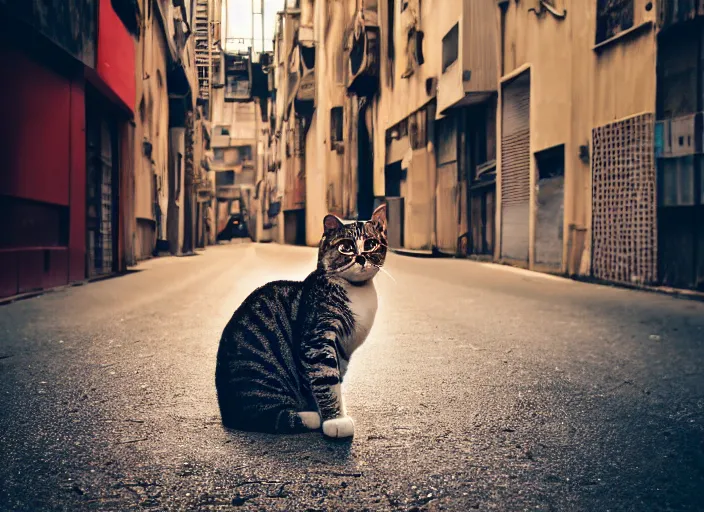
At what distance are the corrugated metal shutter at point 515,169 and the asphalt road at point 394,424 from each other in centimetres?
936

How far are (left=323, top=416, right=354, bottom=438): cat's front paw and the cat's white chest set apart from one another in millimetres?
326

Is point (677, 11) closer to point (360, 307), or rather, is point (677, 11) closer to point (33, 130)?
point (360, 307)

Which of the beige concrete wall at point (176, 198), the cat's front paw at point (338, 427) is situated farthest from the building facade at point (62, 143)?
the beige concrete wall at point (176, 198)

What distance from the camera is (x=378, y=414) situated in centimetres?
343

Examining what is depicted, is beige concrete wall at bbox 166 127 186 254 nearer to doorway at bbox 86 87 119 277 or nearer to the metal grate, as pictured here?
doorway at bbox 86 87 119 277

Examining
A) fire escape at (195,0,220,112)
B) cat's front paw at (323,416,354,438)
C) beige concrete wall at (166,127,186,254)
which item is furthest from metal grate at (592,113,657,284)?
fire escape at (195,0,220,112)

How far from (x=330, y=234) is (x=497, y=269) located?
43.5ft

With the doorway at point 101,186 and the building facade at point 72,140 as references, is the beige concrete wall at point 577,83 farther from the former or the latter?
the doorway at point 101,186

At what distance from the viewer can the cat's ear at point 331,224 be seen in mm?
2706

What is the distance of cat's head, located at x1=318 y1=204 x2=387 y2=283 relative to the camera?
261 centimetres

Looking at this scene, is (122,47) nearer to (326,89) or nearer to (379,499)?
(379,499)

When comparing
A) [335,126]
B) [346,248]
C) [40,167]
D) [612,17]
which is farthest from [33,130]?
[335,126]

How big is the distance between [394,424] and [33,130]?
361 inches

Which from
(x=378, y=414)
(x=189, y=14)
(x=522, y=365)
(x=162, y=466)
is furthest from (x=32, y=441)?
(x=189, y=14)
